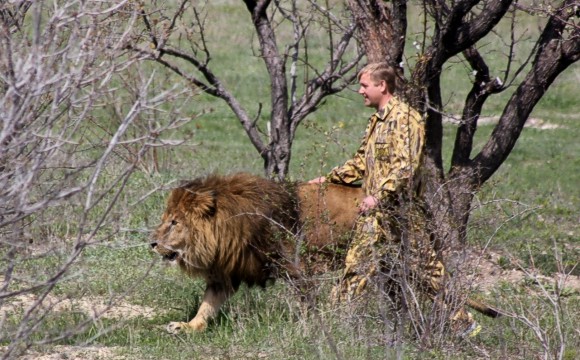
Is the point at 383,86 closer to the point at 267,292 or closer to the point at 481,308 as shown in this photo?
the point at 481,308

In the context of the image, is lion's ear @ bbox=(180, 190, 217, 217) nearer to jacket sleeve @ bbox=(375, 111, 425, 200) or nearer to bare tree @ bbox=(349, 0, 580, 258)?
jacket sleeve @ bbox=(375, 111, 425, 200)

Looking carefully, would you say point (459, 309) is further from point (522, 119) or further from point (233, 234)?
point (522, 119)

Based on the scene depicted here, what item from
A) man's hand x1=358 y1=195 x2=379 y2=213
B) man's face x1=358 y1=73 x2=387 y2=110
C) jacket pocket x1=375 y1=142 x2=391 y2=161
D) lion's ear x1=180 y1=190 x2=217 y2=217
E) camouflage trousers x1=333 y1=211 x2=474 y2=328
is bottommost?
camouflage trousers x1=333 y1=211 x2=474 y2=328

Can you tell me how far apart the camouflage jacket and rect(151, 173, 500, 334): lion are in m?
0.49

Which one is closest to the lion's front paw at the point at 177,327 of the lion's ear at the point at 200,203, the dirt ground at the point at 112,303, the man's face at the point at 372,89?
the dirt ground at the point at 112,303

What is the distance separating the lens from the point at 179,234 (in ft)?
25.1

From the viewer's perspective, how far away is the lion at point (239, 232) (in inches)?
300

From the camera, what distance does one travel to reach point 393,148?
7148mm

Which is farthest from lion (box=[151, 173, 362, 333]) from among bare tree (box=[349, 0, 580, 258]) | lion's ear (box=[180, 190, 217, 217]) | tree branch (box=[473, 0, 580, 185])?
tree branch (box=[473, 0, 580, 185])

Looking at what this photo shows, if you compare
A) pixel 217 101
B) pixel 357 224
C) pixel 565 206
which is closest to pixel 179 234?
pixel 357 224

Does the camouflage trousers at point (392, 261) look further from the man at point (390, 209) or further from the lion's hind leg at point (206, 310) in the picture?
the lion's hind leg at point (206, 310)

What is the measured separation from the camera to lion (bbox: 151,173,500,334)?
7609mm

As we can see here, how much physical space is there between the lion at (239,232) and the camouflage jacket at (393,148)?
0.49 m

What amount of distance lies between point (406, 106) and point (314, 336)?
5.56 feet
